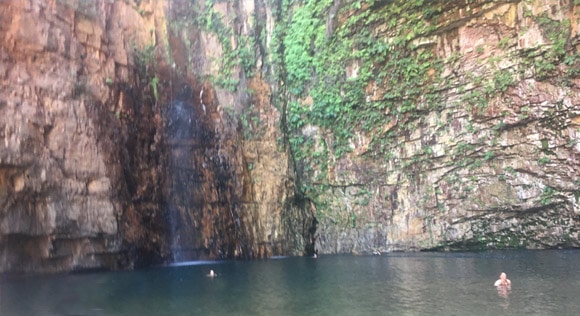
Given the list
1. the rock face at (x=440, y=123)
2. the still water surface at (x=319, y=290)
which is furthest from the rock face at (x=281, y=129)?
the still water surface at (x=319, y=290)

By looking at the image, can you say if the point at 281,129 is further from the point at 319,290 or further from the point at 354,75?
the point at 319,290

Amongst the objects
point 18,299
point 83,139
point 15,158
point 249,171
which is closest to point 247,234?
point 249,171

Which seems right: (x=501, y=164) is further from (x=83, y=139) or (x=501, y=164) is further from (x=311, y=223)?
(x=83, y=139)

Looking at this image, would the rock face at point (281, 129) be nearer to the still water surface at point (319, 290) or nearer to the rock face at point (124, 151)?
the rock face at point (124, 151)

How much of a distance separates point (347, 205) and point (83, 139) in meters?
12.8

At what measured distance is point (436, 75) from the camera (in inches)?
819

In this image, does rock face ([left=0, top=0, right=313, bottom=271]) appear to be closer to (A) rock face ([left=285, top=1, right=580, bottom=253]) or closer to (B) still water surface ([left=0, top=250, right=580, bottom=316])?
(B) still water surface ([left=0, top=250, right=580, bottom=316])

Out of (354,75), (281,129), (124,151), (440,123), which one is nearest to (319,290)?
(124,151)

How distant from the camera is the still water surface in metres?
8.62

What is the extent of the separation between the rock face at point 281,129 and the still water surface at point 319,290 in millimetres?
3289

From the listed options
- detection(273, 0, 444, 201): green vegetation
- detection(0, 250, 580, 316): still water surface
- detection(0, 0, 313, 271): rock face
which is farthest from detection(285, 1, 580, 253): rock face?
detection(0, 250, 580, 316): still water surface

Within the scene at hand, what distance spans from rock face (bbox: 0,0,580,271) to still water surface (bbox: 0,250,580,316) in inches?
130

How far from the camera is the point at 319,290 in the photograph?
11062 mm

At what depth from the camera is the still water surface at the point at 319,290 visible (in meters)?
8.62
